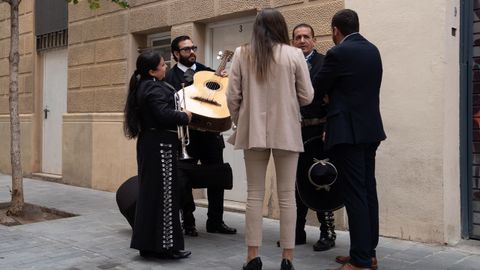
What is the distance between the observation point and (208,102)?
4.91 m

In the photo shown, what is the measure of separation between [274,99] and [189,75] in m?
1.60

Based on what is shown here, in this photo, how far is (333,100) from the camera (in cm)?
412

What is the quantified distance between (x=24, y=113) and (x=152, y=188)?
304 inches

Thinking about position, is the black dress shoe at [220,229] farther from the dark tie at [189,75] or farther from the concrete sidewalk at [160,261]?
the dark tie at [189,75]

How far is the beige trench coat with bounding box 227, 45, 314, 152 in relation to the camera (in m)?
3.92

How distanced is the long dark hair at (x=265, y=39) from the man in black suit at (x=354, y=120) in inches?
16.0

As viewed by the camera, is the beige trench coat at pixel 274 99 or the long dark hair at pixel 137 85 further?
the long dark hair at pixel 137 85

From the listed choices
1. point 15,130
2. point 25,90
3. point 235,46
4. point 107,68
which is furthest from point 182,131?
point 25,90

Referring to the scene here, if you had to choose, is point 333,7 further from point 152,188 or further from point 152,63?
point 152,188

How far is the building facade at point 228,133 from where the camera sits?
5070mm

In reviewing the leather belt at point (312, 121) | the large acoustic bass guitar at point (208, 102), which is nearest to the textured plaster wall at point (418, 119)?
the leather belt at point (312, 121)

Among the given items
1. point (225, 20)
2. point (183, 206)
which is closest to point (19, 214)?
point (183, 206)

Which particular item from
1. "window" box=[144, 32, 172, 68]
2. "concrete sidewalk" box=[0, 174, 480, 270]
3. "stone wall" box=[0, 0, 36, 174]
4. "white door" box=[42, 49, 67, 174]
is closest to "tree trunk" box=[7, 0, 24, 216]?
"concrete sidewalk" box=[0, 174, 480, 270]

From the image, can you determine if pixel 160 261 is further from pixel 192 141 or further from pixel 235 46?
pixel 235 46
